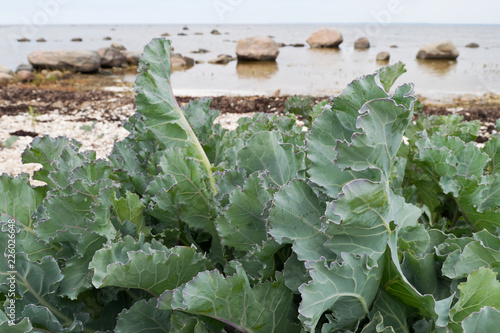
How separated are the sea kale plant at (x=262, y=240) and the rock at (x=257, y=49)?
87.8 feet

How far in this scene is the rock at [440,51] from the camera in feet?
92.2

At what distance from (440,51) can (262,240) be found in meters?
31.6

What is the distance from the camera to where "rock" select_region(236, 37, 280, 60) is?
2712cm

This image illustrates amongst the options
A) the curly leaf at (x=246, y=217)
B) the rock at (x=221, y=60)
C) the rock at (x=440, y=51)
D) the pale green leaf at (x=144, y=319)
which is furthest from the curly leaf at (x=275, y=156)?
the rock at (x=440, y=51)

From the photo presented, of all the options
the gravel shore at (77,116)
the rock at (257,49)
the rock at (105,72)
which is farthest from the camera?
the rock at (257,49)

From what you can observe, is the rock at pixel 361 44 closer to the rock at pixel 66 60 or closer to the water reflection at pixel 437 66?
the water reflection at pixel 437 66

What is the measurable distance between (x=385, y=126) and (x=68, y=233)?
2.75 ft

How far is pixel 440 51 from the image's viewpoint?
28391mm

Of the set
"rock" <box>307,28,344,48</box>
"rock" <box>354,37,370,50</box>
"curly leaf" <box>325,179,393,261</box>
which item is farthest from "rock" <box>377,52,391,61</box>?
"curly leaf" <box>325,179,393,261</box>

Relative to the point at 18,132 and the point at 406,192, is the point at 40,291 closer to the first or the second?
the point at 406,192

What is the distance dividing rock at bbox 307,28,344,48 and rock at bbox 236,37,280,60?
1316 centimetres

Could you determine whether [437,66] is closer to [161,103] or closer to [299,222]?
[161,103]

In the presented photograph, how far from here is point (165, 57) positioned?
1264 mm

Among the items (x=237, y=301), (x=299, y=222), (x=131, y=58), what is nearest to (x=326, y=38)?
(x=131, y=58)
